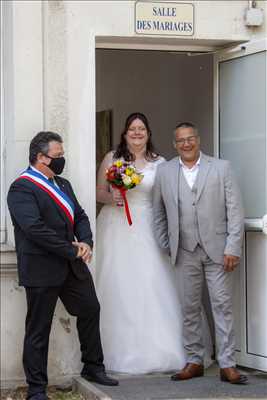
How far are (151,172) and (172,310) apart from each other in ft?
3.75

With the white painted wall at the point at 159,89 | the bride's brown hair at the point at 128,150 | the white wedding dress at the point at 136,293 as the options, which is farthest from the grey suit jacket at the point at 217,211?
the white painted wall at the point at 159,89

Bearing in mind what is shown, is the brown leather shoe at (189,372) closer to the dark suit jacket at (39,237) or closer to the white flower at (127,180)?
the dark suit jacket at (39,237)

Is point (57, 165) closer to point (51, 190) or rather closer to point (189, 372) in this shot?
point (51, 190)

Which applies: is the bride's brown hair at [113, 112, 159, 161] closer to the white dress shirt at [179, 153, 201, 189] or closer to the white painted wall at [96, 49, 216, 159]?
the white dress shirt at [179, 153, 201, 189]

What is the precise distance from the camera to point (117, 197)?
24.6ft

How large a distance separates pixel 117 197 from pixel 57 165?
2.90ft

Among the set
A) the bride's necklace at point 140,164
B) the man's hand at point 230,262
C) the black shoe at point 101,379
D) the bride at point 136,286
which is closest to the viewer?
the black shoe at point 101,379

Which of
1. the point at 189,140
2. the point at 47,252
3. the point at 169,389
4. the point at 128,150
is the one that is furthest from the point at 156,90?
the point at 169,389

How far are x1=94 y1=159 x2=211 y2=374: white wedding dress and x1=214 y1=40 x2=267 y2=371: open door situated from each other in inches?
21.8

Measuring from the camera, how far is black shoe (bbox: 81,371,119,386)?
6.97 m

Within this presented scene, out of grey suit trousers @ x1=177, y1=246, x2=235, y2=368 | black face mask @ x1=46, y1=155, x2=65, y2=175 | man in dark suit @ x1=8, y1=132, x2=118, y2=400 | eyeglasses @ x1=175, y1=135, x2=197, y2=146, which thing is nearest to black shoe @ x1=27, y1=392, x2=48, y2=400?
man in dark suit @ x1=8, y1=132, x2=118, y2=400

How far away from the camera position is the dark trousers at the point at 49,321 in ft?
22.0

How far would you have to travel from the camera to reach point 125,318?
24.7ft

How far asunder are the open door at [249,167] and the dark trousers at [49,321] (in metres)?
1.32
